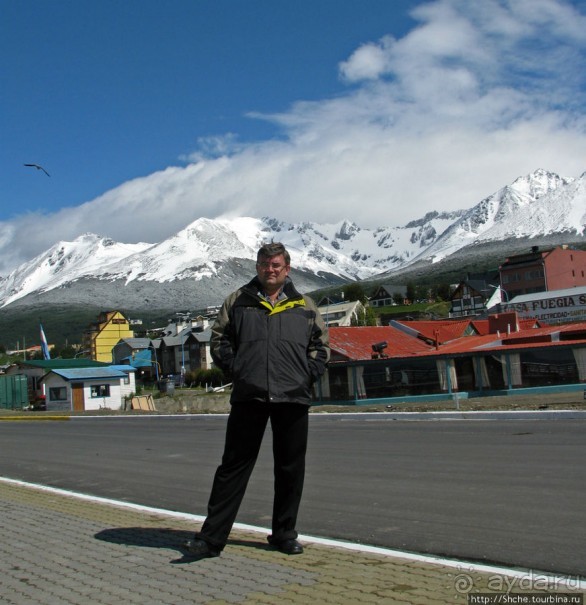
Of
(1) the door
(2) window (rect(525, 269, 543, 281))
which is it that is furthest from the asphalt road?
(2) window (rect(525, 269, 543, 281))

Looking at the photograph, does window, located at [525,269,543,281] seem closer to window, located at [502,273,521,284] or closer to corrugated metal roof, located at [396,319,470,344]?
window, located at [502,273,521,284]

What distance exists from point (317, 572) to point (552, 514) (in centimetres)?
250

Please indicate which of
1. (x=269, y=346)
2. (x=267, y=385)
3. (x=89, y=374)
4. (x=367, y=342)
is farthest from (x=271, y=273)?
(x=89, y=374)

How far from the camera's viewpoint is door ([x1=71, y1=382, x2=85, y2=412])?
5444 centimetres

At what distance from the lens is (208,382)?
9038cm

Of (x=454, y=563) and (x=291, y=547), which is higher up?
(x=291, y=547)

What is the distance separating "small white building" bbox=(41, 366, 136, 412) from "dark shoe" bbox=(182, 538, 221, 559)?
4984 cm

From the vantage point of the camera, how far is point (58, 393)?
55.5 metres

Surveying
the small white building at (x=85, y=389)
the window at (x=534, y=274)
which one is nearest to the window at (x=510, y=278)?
the window at (x=534, y=274)

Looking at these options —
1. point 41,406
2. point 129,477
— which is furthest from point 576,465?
point 41,406

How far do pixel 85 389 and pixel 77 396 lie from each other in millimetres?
764

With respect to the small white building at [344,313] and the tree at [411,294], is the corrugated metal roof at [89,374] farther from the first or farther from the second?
the tree at [411,294]

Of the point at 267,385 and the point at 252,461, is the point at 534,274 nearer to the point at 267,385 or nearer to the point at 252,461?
the point at 252,461

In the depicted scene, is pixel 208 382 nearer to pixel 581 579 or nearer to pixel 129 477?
pixel 129 477
